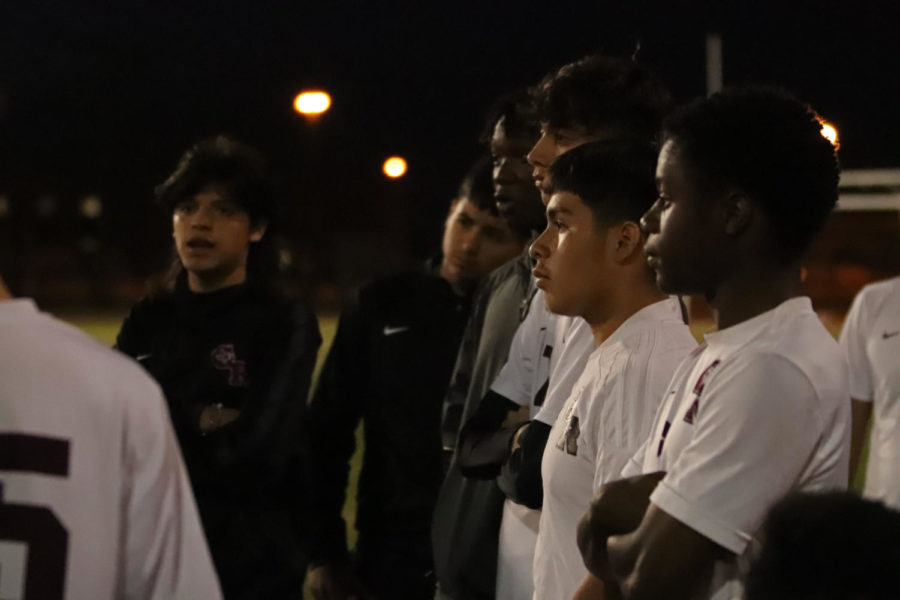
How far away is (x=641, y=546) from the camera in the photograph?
6.73 feet

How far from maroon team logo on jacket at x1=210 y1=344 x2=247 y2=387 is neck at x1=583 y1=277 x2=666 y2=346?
173cm

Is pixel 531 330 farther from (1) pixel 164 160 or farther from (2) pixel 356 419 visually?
(1) pixel 164 160

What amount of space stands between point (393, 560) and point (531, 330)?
1.49 m

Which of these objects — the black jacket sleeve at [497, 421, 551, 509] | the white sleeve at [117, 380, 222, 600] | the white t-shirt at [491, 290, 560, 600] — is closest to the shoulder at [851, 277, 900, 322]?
the white t-shirt at [491, 290, 560, 600]

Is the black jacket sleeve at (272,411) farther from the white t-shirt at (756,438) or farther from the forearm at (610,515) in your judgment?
the white t-shirt at (756,438)

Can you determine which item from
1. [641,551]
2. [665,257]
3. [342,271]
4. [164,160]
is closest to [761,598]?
Answer: [641,551]

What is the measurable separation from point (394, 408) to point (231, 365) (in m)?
0.68

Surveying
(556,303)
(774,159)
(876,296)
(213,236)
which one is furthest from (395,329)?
(774,159)

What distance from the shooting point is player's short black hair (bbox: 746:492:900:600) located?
1637 millimetres

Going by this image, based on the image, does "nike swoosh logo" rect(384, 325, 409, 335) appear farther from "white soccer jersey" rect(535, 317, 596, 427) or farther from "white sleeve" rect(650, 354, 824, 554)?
"white sleeve" rect(650, 354, 824, 554)

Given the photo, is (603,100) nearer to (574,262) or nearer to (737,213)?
(574,262)

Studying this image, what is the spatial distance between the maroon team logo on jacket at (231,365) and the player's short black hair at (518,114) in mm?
1157

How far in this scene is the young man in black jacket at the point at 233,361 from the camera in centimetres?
404

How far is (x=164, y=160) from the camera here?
51656 millimetres
